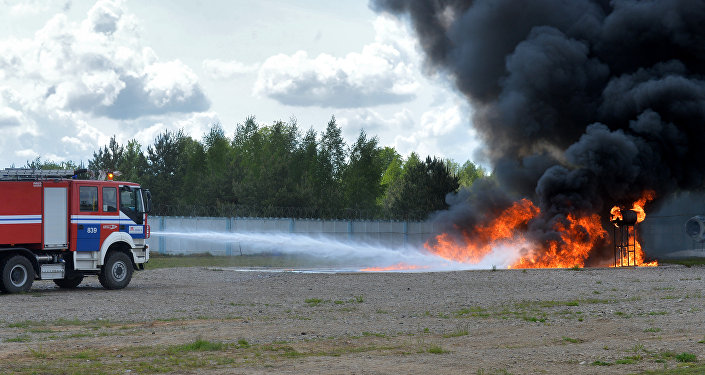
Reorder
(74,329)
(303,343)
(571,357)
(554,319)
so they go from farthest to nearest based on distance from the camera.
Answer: (554,319) → (74,329) → (303,343) → (571,357)

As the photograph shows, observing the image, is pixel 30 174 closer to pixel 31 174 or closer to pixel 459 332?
pixel 31 174

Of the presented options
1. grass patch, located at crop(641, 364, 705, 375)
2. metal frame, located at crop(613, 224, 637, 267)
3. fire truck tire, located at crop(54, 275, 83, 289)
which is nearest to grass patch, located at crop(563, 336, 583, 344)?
grass patch, located at crop(641, 364, 705, 375)

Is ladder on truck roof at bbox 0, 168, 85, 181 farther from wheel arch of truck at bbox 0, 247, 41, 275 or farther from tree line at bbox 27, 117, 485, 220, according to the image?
tree line at bbox 27, 117, 485, 220

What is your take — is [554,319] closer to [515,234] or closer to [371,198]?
[515,234]

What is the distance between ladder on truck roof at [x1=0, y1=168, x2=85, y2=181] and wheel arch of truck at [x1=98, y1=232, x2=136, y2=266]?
256cm

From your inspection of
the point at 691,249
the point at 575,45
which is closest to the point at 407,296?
the point at 575,45

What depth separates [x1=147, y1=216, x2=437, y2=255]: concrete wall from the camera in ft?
172

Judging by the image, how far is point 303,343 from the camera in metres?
14.9

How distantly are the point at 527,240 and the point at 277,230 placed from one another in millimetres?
18737

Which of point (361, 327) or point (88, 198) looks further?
point (88, 198)

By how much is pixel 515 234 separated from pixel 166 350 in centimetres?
3468

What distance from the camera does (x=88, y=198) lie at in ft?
88.7

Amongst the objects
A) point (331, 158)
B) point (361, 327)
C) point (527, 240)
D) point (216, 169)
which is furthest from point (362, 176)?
point (361, 327)

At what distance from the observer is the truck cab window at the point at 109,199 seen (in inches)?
1082
